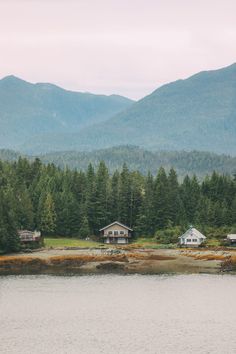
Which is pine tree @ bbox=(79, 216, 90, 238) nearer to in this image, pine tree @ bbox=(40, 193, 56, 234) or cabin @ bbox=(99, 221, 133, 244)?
cabin @ bbox=(99, 221, 133, 244)

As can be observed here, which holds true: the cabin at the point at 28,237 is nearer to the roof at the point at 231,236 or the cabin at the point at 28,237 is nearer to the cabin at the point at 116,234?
the cabin at the point at 116,234

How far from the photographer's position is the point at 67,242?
449 ft

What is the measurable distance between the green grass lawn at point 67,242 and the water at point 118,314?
3393cm

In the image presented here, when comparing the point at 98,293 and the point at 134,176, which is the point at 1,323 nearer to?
the point at 98,293

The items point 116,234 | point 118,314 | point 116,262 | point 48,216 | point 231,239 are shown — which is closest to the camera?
point 118,314

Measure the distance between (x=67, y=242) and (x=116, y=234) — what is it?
12482mm

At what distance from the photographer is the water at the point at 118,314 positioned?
203 feet

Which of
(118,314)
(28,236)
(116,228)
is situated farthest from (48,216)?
(118,314)

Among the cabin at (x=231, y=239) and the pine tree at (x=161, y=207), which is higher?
the pine tree at (x=161, y=207)

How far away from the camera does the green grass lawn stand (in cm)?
13338

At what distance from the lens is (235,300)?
265 feet

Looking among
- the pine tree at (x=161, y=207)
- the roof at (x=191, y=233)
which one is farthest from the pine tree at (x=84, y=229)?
the roof at (x=191, y=233)

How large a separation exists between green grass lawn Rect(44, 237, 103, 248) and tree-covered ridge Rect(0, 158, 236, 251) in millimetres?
3824

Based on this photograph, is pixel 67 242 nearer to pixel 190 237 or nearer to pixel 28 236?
pixel 28 236
